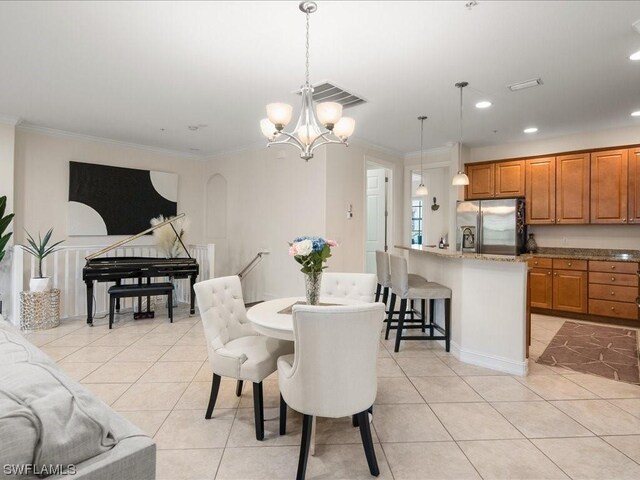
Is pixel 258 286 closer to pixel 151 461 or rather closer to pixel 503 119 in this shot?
pixel 503 119

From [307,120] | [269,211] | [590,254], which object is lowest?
[590,254]

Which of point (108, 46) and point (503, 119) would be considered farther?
point (503, 119)

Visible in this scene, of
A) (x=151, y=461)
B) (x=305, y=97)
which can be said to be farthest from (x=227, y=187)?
(x=151, y=461)

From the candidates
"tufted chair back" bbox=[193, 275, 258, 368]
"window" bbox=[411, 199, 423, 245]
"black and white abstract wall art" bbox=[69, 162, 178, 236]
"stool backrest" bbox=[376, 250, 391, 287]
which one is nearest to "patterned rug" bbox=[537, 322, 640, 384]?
"stool backrest" bbox=[376, 250, 391, 287]

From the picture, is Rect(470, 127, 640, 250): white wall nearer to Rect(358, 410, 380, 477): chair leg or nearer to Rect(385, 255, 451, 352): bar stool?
Rect(385, 255, 451, 352): bar stool

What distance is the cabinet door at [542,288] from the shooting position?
5.07 metres

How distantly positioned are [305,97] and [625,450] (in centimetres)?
295

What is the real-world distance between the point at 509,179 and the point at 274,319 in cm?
492

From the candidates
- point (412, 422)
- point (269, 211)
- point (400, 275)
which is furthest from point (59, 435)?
point (269, 211)

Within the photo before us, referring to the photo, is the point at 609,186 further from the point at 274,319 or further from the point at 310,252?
the point at 274,319

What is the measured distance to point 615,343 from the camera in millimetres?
3947

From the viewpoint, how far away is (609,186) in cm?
478

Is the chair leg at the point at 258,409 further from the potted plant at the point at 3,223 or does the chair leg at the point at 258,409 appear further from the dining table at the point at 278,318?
the potted plant at the point at 3,223

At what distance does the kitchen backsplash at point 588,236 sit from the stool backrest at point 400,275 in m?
3.31
